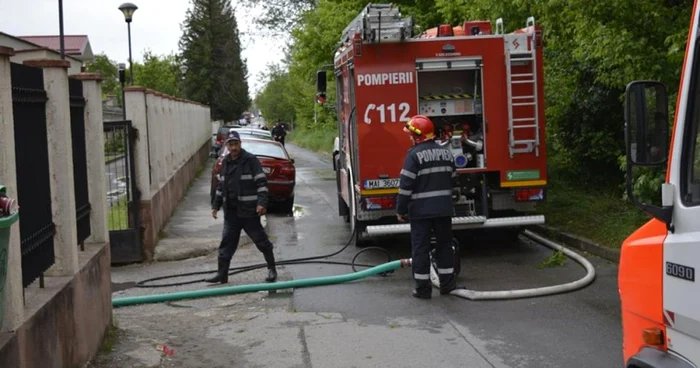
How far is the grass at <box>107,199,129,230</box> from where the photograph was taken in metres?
13.2

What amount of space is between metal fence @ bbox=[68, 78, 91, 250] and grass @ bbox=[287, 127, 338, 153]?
4033 centimetres

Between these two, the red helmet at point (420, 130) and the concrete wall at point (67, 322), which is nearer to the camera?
the concrete wall at point (67, 322)

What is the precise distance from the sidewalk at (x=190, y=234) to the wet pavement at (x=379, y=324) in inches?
38.2

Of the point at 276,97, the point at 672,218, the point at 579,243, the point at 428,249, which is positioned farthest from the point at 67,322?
the point at 276,97

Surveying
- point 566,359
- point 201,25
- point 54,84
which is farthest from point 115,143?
point 201,25

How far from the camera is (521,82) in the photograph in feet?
39.0

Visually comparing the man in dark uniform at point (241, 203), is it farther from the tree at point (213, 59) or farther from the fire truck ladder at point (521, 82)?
the tree at point (213, 59)

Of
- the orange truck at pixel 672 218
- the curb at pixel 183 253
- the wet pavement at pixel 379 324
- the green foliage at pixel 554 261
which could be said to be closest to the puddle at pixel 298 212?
the curb at pixel 183 253

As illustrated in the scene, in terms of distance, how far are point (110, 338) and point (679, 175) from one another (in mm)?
5550

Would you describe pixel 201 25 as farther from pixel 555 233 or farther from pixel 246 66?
pixel 555 233

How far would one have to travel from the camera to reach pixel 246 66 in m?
96.6

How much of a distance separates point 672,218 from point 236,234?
7.69 meters

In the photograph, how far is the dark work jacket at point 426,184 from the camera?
9.31 m

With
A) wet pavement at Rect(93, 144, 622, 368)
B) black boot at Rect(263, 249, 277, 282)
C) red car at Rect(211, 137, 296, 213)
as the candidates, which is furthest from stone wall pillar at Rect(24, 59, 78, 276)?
red car at Rect(211, 137, 296, 213)
